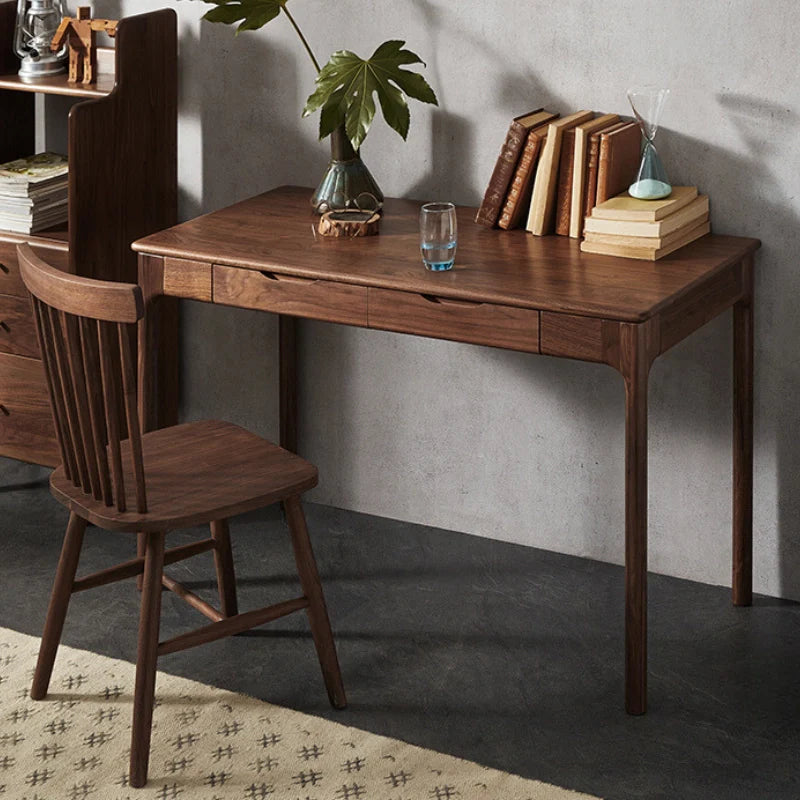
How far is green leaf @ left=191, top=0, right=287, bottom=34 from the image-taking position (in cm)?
321

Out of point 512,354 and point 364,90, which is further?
point 512,354

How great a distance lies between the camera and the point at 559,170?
3.12 m

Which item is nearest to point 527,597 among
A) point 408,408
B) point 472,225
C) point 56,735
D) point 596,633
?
point 596,633

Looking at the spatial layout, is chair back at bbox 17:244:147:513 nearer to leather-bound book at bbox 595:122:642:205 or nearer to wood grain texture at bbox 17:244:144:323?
wood grain texture at bbox 17:244:144:323

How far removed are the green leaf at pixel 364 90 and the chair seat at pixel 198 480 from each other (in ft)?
2.40

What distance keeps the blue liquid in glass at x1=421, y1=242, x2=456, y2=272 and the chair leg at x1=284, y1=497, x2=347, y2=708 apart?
1.80 ft

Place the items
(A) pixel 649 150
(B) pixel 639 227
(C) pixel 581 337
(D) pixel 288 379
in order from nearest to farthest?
(C) pixel 581 337 → (B) pixel 639 227 → (A) pixel 649 150 → (D) pixel 288 379

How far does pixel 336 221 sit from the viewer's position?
3158mm

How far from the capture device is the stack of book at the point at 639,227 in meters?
2.93

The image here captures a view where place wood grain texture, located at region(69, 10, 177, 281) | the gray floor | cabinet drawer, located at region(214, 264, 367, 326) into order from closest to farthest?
the gray floor < cabinet drawer, located at region(214, 264, 367, 326) < wood grain texture, located at region(69, 10, 177, 281)

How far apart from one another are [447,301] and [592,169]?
0.49 metres

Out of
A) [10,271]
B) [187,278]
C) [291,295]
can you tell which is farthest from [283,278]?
[10,271]

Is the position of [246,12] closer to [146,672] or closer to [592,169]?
[592,169]

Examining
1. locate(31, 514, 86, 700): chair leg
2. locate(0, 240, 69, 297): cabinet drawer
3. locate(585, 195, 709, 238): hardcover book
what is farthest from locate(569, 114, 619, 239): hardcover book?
locate(0, 240, 69, 297): cabinet drawer
